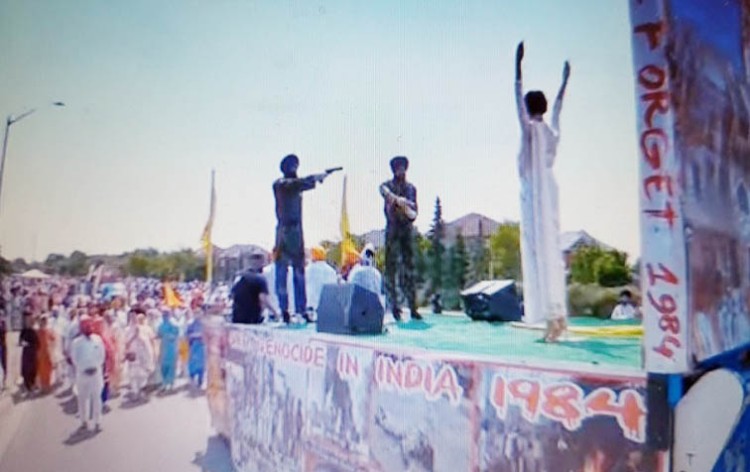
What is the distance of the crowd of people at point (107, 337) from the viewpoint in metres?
2.11

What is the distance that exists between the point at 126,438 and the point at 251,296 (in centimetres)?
58

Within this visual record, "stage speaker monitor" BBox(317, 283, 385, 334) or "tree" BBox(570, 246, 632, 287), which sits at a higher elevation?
"tree" BBox(570, 246, 632, 287)

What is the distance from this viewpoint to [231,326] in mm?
2145

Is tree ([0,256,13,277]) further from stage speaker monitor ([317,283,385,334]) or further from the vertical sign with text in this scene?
the vertical sign with text

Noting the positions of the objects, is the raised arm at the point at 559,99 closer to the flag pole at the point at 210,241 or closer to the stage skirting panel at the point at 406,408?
the stage skirting panel at the point at 406,408

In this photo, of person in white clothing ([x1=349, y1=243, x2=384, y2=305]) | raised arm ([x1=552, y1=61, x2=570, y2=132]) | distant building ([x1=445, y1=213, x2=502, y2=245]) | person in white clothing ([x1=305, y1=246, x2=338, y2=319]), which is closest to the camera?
raised arm ([x1=552, y1=61, x2=570, y2=132])

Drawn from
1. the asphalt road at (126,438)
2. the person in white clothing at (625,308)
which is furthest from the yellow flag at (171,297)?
the person in white clothing at (625,308)

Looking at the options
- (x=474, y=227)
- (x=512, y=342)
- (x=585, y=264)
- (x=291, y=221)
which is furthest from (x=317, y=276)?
(x=585, y=264)

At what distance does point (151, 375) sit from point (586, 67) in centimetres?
152

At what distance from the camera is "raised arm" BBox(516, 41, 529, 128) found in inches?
59.6

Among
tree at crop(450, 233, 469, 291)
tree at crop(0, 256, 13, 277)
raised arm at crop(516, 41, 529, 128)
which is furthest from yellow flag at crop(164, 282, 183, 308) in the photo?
raised arm at crop(516, 41, 529, 128)

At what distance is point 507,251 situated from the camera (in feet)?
5.01

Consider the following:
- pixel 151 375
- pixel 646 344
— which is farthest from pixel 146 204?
pixel 646 344

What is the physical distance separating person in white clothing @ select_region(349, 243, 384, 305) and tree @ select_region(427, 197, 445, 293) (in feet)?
0.58
